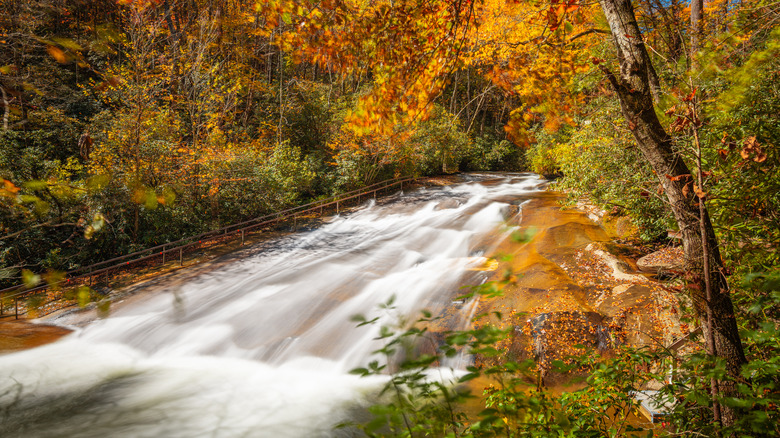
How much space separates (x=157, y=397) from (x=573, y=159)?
1067cm

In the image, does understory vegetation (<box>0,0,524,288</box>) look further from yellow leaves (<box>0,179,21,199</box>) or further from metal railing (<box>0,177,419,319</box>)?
metal railing (<box>0,177,419,319</box>)

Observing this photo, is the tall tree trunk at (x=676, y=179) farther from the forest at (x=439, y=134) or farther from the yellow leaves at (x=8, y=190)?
the yellow leaves at (x=8, y=190)

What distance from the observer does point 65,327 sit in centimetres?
765

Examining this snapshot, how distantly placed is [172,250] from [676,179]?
11949 millimetres

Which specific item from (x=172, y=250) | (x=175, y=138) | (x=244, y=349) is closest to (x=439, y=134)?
(x=175, y=138)

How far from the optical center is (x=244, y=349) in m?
6.86

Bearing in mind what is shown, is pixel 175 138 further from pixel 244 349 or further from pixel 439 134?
pixel 439 134

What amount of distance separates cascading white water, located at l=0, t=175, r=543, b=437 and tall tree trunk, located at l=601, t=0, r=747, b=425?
11.9 feet

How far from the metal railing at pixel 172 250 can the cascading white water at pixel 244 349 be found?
135 centimetres

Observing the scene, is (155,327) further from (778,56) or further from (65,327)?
(778,56)

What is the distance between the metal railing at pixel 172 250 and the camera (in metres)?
8.26

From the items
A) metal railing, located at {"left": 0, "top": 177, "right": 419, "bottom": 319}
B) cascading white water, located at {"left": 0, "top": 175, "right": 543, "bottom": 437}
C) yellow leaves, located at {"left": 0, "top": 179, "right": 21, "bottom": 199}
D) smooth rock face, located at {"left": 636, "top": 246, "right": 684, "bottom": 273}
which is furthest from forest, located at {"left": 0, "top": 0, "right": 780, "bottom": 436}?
cascading white water, located at {"left": 0, "top": 175, "right": 543, "bottom": 437}

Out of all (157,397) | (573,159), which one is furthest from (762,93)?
(157,397)

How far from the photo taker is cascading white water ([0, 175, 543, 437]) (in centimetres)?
500
